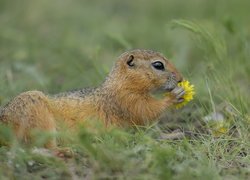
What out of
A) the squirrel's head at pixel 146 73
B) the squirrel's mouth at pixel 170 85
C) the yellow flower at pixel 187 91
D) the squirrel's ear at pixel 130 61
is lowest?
the yellow flower at pixel 187 91

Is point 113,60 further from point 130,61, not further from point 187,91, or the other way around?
point 187,91

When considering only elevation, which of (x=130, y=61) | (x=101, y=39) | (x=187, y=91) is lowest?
(x=187, y=91)

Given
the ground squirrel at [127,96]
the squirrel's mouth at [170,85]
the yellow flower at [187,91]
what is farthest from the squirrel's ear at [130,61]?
the yellow flower at [187,91]

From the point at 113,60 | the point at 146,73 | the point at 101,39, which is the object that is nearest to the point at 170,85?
the point at 146,73

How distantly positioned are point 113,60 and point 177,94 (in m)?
2.65

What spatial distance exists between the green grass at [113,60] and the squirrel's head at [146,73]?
34 centimetres

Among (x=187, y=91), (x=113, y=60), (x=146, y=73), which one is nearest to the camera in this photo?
(x=187, y=91)

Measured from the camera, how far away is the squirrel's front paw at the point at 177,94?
6.59 metres

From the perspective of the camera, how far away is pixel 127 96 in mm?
6605

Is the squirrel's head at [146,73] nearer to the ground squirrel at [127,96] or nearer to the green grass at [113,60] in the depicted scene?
the ground squirrel at [127,96]

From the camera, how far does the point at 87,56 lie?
9.61 m

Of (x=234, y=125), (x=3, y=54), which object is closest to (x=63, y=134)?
(x=234, y=125)

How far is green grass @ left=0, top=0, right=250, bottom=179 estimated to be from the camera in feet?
16.7

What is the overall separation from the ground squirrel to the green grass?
18cm
